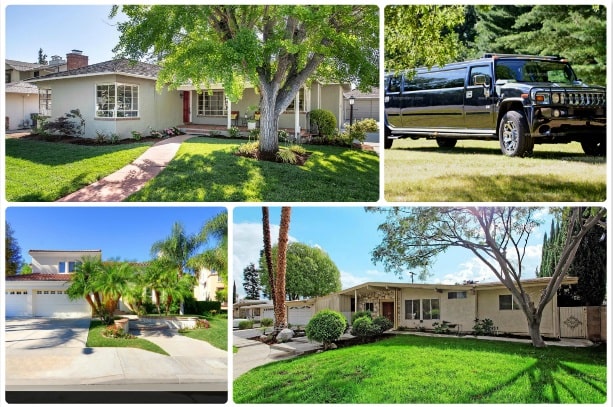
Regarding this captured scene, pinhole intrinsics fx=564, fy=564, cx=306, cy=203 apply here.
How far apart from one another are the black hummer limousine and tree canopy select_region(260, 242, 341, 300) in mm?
1256

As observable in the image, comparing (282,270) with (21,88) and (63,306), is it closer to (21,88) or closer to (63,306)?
(63,306)

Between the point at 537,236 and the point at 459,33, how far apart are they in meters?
2.04

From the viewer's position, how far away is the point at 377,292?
5.07 metres

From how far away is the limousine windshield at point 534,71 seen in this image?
16.9ft

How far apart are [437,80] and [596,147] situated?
60.5 inches

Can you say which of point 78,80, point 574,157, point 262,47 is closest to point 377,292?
point 574,157

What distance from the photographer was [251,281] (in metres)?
4.94

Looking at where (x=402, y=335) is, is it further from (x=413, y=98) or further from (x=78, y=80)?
(x=78, y=80)

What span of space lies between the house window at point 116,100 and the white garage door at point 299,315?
323 centimetres

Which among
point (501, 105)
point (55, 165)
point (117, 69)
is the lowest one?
point (55, 165)

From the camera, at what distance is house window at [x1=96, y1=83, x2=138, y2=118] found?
6.52 m

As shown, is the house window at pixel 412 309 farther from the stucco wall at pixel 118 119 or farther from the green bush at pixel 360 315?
the stucco wall at pixel 118 119

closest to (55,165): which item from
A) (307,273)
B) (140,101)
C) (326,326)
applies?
(140,101)

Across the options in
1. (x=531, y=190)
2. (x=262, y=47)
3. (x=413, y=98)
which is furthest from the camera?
(x=262, y=47)
